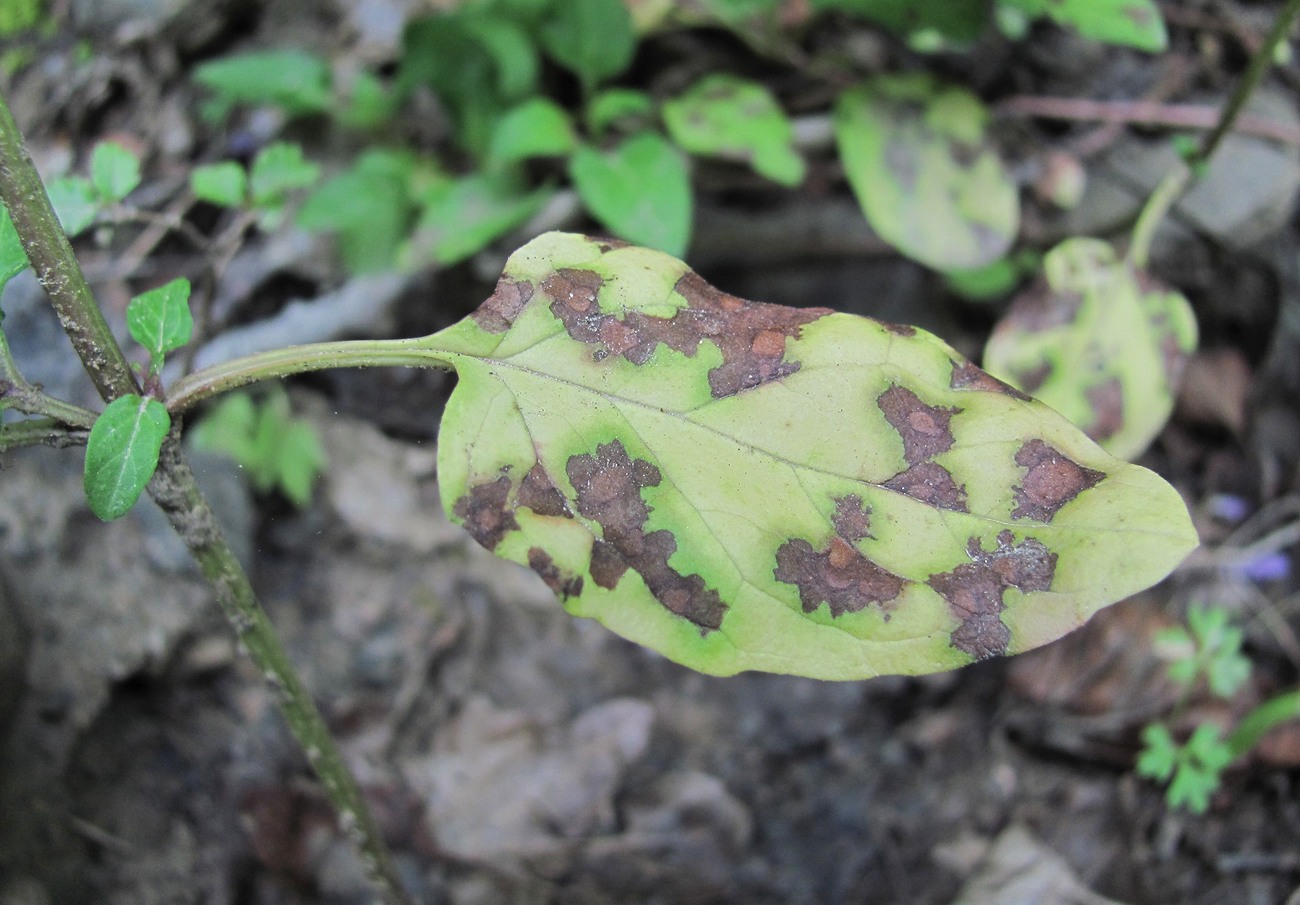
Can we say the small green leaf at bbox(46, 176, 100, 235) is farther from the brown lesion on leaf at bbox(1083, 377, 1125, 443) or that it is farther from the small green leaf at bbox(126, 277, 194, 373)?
the brown lesion on leaf at bbox(1083, 377, 1125, 443)

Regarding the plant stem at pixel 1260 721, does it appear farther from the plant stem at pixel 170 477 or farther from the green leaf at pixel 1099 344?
the plant stem at pixel 170 477

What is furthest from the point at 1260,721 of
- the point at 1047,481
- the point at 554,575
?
the point at 554,575

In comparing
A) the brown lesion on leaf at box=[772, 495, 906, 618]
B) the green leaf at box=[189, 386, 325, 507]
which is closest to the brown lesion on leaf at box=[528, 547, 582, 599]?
the brown lesion on leaf at box=[772, 495, 906, 618]

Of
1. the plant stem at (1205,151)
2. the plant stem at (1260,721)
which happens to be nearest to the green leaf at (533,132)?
the plant stem at (1205,151)

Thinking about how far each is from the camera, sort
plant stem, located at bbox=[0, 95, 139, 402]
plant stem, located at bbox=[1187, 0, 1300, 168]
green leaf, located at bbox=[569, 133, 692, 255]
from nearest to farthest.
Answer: plant stem, located at bbox=[0, 95, 139, 402] → plant stem, located at bbox=[1187, 0, 1300, 168] → green leaf, located at bbox=[569, 133, 692, 255]

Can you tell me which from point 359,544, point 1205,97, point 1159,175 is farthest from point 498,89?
point 1205,97
